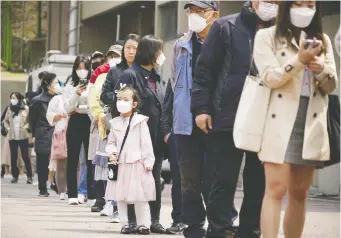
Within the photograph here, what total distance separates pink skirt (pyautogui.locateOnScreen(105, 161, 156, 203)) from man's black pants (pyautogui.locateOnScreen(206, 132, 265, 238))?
2.96 meters

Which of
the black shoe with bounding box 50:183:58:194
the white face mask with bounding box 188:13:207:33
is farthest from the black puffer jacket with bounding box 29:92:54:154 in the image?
the white face mask with bounding box 188:13:207:33

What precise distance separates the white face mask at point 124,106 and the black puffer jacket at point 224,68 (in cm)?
311

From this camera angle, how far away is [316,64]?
751 centimetres

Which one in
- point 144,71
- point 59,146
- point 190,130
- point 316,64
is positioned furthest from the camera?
point 59,146

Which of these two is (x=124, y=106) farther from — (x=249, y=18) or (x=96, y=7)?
(x=96, y=7)

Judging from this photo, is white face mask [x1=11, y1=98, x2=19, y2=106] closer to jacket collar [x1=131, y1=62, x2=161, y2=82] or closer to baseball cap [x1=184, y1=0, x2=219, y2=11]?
jacket collar [x1=131, y1=62, x2=161, y2=82]

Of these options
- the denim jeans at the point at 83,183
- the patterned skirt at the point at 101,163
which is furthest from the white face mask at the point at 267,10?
the denim jeans at the point at 83,183

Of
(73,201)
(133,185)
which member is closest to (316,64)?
(133,185)

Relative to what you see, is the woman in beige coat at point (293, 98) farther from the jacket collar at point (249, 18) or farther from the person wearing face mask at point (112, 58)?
the person wearing face mask at point (112, 58)

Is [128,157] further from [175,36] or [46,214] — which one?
[175,36]

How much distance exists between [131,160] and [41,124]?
9.11 meters

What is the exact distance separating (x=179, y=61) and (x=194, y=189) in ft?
3.72

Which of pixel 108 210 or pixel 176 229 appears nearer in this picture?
pixel 176 229

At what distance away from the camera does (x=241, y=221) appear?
851cm
